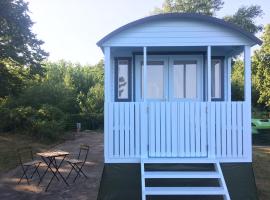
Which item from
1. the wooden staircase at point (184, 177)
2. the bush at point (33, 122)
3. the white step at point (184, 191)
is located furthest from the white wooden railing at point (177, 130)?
the bush at point (33, 122)

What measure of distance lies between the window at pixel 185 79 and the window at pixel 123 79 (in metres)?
1.17

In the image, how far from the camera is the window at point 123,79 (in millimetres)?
10469

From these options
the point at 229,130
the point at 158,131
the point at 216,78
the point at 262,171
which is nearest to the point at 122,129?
the point at 158,131

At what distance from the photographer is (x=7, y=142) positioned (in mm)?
18641

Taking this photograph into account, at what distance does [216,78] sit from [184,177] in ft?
11.2

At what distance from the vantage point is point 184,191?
25.8ft

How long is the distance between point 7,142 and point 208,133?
1254 cm

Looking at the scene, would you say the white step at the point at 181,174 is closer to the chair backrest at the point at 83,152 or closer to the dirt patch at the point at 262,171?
the dirt patch at the point at 262,171

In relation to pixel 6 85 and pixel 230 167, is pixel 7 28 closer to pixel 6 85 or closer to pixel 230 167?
pixel 6 85

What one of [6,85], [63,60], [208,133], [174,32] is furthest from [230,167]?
[63,60]

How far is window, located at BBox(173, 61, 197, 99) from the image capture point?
399 inches

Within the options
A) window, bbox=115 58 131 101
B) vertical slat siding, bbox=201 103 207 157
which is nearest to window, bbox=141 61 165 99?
window, bbox=115 58 131 101

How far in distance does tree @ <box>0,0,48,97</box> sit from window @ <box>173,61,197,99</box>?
8.56 m

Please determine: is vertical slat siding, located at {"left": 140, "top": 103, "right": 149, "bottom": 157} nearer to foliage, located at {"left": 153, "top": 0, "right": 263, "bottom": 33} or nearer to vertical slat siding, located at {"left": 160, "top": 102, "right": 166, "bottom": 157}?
vertical slat siding, located at {"left": 160, "top": 102, "right": 166, "bottom": 157}
